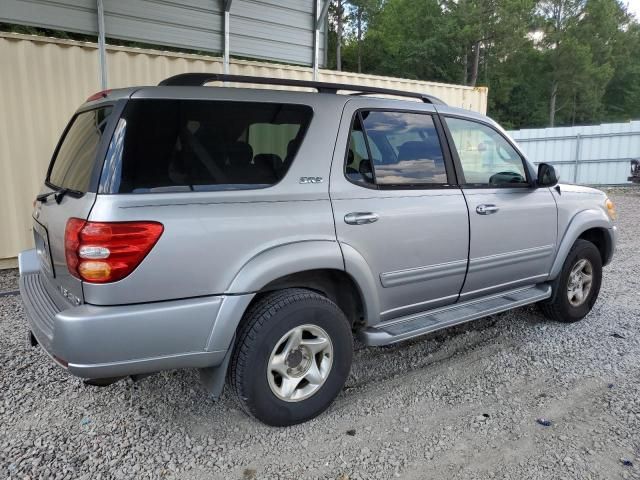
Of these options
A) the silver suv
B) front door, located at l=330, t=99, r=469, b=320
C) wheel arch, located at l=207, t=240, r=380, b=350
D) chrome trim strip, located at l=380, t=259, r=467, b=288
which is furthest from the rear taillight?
chrome trim strip, located at l=380, t=259, r=467, b=288

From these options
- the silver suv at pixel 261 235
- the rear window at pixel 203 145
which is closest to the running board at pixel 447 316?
the silver suv at pixel 261 235

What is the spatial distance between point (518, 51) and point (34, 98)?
142 ft

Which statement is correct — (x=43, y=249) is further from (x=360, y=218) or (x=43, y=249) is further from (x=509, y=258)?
(x=509, y=258)

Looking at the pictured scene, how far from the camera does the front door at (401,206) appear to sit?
298cm

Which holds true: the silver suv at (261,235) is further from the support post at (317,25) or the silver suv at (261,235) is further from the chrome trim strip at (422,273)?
the support post at (317,25)

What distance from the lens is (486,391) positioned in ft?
10.8

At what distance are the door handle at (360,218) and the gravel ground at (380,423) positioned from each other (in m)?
1.16

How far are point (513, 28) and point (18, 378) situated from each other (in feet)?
140

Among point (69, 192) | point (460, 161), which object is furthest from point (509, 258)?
point (69, 192)

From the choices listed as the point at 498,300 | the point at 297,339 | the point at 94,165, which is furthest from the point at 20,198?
the point at 498,300

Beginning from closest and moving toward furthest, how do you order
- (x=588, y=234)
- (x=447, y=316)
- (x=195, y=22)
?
(x=447, y=316)
(x=588, y=234)
(x=195, y=22)

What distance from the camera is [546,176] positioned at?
3963 millimetres

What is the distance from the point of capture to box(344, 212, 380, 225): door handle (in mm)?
2916

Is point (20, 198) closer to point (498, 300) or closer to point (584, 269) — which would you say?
point (498, 300)
